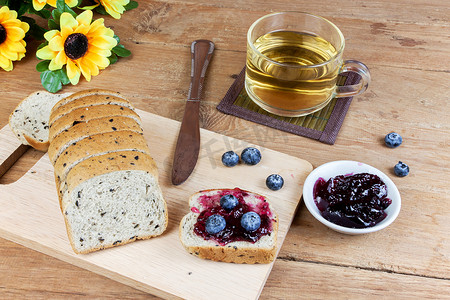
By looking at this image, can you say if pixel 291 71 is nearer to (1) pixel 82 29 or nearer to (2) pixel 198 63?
(2) pixel 198 63

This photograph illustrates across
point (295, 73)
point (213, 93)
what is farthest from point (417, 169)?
point (213, 93)

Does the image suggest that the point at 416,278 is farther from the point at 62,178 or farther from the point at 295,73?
the point at 62,178

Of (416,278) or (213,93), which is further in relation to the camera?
(213,93)

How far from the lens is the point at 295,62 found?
8.57ft

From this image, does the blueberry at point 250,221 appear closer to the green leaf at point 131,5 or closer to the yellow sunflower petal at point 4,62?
the yellow sunflower petal at point 4,62

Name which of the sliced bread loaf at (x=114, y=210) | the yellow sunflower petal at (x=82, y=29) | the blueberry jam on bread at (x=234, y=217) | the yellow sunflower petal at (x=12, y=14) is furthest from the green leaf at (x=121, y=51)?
the blueberry jam on bread at (x=234, y=217)

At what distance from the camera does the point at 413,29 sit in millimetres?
3217

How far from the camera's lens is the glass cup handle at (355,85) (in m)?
2.56

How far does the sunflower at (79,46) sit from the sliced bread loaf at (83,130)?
2.30ft

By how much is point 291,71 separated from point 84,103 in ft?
3.24

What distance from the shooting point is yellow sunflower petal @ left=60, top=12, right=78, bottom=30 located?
2598mm

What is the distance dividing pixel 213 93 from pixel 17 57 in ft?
3.90

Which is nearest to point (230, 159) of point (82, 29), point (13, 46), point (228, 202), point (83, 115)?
point (228, 202)

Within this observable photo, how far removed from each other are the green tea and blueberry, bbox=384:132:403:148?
14.9 inches
